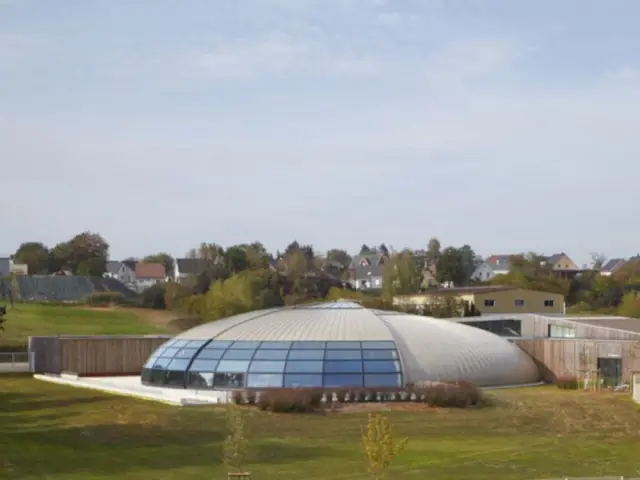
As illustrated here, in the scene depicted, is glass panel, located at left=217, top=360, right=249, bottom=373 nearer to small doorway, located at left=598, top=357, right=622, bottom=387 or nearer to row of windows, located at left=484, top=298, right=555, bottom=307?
small doorway, located at left=598, top=357, right=622, bottom=387

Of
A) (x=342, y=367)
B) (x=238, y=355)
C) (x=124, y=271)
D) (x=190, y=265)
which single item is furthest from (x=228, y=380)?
(x=124, y=271)

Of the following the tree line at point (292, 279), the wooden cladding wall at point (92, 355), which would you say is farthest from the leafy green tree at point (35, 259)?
the wooden cladding wall at point (92, 355)

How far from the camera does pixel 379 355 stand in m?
38.7

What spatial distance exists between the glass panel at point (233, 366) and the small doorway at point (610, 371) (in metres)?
14.5

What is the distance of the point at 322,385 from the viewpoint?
37.3 m

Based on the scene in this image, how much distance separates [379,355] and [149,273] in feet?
386

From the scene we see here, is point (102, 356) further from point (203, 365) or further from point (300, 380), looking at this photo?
point (300, 380)

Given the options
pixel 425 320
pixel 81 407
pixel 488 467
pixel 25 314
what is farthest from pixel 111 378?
pixel 25 314

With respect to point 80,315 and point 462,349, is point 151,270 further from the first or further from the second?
point 462,349

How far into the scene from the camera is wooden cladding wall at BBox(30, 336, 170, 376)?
161 ft

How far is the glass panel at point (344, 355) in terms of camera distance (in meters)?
38.3

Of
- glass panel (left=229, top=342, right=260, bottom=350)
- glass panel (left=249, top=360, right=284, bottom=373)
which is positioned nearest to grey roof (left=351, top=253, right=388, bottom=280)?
glass panel (left=229, top=342, right=260, bottom=350)

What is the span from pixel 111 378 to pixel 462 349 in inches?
621

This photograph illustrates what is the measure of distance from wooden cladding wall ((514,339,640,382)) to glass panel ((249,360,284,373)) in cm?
1317
